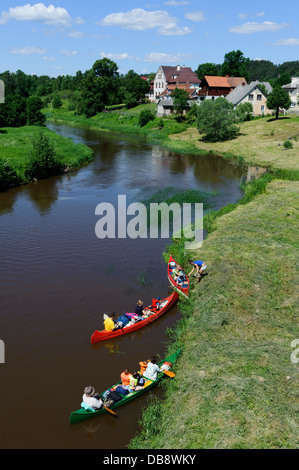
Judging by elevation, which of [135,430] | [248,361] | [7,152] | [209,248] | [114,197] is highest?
[7,152]

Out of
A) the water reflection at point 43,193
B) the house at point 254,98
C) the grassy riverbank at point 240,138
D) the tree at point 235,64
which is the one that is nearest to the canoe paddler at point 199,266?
the water reflection at point 43,193

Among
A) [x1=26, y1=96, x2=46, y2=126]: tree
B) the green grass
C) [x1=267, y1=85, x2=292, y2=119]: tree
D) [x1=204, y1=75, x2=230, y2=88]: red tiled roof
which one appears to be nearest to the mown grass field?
[x1=267, y1=85, x2=292, y2=119]: tree

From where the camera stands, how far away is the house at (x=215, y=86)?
100 metres

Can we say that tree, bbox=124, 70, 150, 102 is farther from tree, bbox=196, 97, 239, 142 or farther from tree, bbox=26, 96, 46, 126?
tree, bbox=196, 97, 239, 142

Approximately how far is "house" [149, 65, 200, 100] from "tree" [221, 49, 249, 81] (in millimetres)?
17989

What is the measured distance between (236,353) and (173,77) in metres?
129

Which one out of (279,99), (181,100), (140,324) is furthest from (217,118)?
(140,324)

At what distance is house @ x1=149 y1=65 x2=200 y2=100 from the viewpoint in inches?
4732

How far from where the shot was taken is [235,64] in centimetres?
13612

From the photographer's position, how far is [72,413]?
42.5 feet

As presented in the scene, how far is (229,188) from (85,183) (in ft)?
64.9
